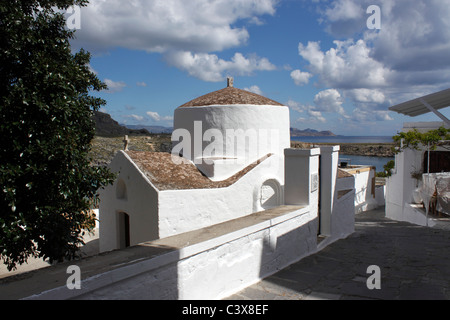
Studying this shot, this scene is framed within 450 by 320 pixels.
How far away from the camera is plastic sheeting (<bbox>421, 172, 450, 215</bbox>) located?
38.6 ft

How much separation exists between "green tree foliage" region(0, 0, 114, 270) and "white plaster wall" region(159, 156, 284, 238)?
375 cm

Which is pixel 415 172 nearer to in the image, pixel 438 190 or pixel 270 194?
pixel 438 190

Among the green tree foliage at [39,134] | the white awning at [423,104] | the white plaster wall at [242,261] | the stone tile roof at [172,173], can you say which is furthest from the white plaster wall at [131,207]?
the white awning at [423,104]

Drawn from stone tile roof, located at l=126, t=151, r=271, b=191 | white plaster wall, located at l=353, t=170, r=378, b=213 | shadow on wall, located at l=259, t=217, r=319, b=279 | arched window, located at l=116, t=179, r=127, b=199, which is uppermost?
stone tile roof, located at l=126, t=151, r=271, b=191

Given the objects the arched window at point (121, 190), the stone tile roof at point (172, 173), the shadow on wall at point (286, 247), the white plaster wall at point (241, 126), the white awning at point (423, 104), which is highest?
the white awning at point (423, 104)

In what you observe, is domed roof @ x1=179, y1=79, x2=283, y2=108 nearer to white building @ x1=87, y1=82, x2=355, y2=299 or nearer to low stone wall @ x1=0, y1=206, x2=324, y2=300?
white building @ x1=87, y1=82, x2=355, y2=299

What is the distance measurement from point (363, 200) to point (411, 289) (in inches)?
789

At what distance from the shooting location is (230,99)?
11484 mm

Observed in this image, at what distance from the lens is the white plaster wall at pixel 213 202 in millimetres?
8539

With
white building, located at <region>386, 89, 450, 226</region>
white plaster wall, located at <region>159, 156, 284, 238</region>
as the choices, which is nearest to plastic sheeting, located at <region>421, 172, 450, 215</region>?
white building, located at <region>386, 89, 450, 226</region>

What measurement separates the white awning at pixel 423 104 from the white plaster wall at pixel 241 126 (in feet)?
14.8

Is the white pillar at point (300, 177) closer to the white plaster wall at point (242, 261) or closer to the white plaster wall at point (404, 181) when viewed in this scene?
the white plaster wall at point (242, 261)

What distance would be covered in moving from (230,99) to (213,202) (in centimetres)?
389
